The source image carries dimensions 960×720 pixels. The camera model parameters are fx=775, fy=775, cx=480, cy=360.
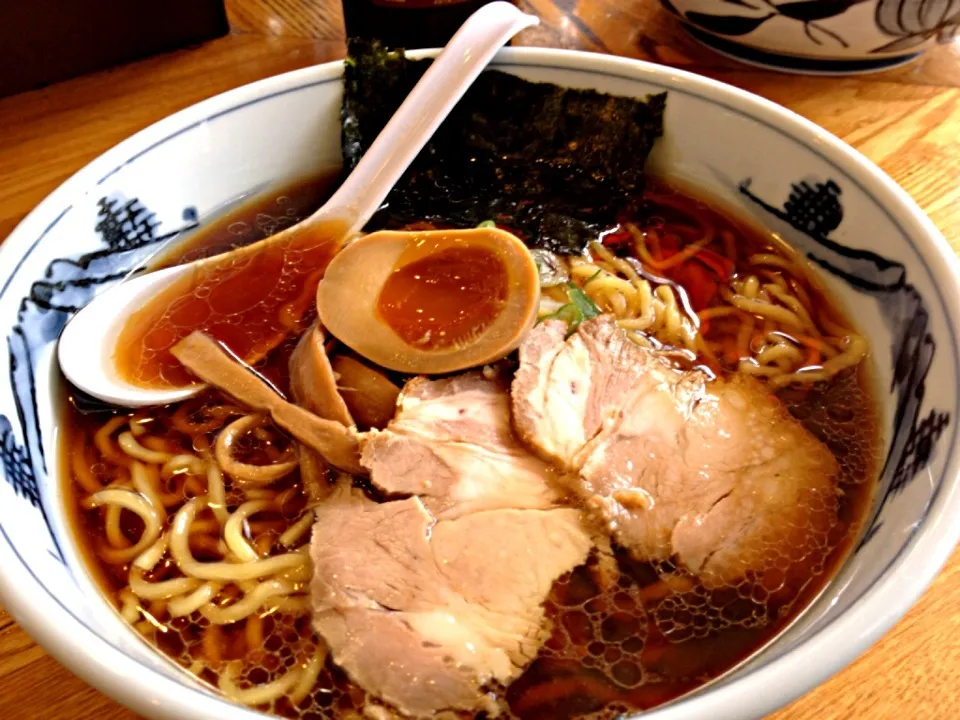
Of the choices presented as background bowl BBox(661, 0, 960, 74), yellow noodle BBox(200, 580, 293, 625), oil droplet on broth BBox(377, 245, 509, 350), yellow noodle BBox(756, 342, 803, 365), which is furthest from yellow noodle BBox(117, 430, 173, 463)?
background bowl BBox(661, 0, 960, 74)

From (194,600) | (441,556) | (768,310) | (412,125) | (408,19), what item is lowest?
(194,600)

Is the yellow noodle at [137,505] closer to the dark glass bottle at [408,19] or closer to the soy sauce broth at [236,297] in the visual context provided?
the soy sauce broth at [236,297]

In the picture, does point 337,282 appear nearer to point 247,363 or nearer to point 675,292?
point 247,363

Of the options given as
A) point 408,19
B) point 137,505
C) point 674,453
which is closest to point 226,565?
point 137,505

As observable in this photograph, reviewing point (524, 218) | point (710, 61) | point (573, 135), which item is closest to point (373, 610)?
point (524, 218)

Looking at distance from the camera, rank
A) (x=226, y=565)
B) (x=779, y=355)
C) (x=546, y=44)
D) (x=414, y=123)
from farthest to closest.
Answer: (x=546, y=44) < (x=414, y=123) < (x=779, y=355) < (x=226, y=565)

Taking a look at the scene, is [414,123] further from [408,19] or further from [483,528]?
[483,528]
